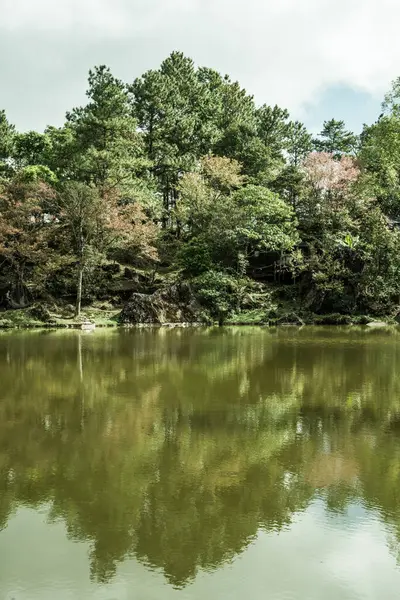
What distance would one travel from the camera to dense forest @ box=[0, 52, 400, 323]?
30734 millimetres

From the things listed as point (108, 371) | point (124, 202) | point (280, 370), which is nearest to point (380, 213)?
point (124, 202)

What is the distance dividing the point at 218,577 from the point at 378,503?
196cm

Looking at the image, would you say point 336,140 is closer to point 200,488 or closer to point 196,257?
point 196,257

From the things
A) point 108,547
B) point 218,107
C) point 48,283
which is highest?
point 218,107

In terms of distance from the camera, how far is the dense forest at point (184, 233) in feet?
101

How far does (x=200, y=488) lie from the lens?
514cm

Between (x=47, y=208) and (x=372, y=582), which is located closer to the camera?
(x=372, y=582)

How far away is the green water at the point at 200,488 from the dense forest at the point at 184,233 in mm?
20070

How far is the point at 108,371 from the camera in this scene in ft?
41.4

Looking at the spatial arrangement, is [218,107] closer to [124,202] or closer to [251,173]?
[251,173]

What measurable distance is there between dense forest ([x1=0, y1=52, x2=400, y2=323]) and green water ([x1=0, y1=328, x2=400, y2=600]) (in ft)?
65.8

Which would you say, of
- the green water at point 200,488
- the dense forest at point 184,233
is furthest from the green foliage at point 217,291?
the green water at point 200,488

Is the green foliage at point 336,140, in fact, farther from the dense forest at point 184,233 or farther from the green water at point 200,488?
the green water at point 200,488

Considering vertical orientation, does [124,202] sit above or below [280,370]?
above
